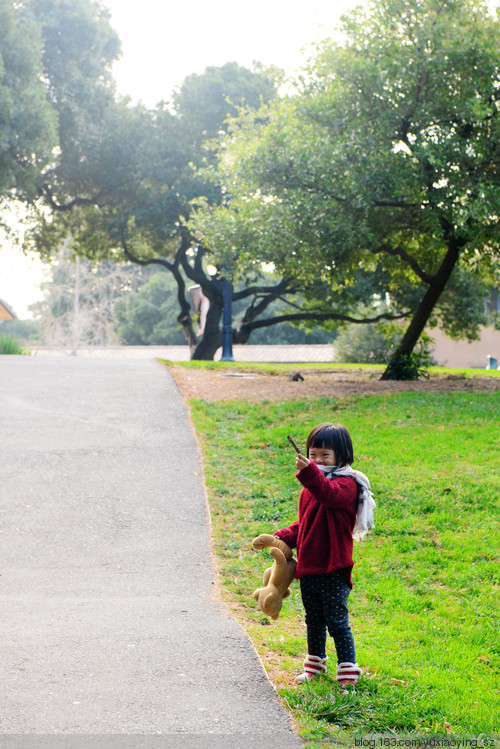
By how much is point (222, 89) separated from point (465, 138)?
760 inches

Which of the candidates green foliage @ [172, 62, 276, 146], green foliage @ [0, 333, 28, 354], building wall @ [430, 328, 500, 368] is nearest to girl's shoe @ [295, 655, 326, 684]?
green foliage @ [0, 333, 28, 354]

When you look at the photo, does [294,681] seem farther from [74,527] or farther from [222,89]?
[222,89]

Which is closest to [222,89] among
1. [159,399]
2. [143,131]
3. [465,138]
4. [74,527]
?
[143,131]

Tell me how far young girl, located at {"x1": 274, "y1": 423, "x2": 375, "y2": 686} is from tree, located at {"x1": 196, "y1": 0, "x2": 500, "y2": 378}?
31.7ft

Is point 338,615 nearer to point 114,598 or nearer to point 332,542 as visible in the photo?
point 332,542

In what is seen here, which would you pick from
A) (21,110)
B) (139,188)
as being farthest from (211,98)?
(21,110)

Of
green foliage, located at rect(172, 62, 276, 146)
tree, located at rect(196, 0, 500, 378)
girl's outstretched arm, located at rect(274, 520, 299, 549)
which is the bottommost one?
girl's outstretched arm, located at rect(274, 520, 299, 549)

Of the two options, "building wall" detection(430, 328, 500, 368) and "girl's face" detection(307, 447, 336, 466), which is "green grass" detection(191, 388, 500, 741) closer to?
"girl's face" detection(307, 447, 336, 466)

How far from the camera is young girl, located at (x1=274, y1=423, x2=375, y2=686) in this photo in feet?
12.7

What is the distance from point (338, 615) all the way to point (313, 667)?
1.11 feet

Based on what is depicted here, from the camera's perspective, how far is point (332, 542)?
152 inches

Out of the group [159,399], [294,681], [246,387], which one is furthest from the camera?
[246,387]

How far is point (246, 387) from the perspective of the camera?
1515 cm

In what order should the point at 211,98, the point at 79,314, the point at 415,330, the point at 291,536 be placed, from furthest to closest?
the point at 79,314, the point at 211,98, the point at 415,330, the point at 291,536
